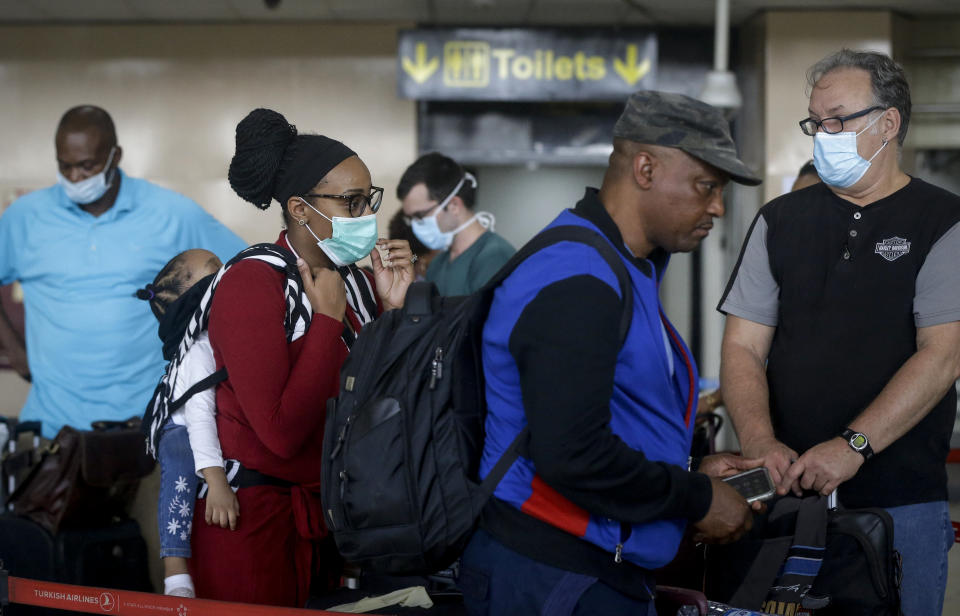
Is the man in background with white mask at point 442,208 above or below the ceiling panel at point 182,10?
below

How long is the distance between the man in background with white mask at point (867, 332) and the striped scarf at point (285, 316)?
3.12ft

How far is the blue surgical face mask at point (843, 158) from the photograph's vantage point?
2.34 metres

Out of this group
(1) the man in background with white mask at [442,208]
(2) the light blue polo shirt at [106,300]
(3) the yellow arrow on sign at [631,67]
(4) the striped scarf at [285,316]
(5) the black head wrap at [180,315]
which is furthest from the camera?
(3) the yellow arrow on sign at [631,67]

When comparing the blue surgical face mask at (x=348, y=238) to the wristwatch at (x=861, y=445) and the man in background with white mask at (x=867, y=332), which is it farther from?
the wristwatch at (x=861, y=445)

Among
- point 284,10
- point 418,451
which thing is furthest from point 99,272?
point 284,10

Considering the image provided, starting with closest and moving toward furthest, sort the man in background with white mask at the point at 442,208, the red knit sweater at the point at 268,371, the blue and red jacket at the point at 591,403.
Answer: the blue and red jacket at the point at 591,403
the red knit sweater at the point at 268,371
the man in background with white mask at the point at 442,208

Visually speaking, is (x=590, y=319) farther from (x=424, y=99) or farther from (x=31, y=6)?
(x=31, y=6)

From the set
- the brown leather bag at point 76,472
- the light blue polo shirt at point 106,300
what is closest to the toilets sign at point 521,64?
the light blue polo shirt at point 106,300

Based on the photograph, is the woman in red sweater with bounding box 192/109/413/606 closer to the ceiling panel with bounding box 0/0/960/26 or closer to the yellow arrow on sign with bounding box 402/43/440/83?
the yellow arrow on sign with bounding box 402/43/440/83

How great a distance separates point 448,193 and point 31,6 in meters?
4.33

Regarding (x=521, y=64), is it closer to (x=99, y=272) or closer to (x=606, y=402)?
(x=99, y=272)

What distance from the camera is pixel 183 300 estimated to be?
8.81 ft

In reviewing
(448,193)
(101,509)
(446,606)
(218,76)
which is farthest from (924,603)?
(218,76)

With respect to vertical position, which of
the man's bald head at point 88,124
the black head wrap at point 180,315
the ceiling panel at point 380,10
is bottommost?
the black head wrap at point 180,315
